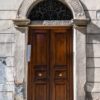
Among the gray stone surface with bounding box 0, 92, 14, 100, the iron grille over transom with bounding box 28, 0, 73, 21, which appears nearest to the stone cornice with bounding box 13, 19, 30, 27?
the iron grille over transom with bounding box 28, 0, 73, 21

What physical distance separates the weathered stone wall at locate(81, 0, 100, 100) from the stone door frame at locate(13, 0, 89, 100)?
0.46ft

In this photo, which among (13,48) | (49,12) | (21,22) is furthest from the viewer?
(49,12)

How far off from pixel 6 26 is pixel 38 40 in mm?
932

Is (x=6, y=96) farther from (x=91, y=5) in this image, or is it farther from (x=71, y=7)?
(x=91, y=5)

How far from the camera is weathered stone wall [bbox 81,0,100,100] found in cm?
1005

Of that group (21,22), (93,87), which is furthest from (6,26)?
(93,87)

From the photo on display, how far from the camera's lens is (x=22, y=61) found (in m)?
10.1

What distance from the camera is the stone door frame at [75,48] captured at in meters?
10.0

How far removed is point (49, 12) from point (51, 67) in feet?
4.79

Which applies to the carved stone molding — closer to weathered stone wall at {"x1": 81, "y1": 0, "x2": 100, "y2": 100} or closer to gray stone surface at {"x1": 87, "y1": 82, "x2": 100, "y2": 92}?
weathered stone wall at {"x1": 81, "y1": 0, "x2": 100, "y2": 100}

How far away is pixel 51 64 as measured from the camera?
10383 mm

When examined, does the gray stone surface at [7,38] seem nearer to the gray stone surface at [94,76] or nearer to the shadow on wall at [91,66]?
the shadow on wall at [91,66]

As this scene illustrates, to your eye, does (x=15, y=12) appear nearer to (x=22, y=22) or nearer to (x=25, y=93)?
(x=22, y=22)

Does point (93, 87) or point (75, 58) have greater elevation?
point (75, 58)
